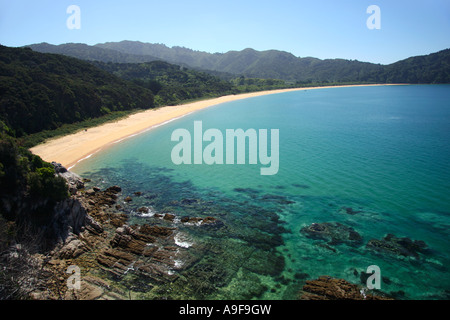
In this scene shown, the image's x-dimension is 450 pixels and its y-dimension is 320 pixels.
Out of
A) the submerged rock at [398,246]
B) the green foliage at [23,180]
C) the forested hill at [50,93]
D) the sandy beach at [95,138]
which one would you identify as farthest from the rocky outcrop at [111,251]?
the forested hill at [50,93]

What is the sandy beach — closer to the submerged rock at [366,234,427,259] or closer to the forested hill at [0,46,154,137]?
the forested hill at [0,46,154,137]

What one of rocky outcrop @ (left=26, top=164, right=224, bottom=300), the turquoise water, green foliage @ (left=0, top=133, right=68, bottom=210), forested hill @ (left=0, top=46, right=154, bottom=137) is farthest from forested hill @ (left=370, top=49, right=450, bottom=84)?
green foliage @ (left=0, top=133, right=68, bottom=210)

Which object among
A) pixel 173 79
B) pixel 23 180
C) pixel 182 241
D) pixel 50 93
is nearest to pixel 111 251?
pixel 182 241

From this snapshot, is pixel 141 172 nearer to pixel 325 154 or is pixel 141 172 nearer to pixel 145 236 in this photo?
pixel 145 236

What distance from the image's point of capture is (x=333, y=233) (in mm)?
18188

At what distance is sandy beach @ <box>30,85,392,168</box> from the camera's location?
34619 mm

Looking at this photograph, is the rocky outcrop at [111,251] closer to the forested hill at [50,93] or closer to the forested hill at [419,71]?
the forested hill at [50,93]

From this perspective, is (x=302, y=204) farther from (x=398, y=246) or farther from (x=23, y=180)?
(x=23, y=180)

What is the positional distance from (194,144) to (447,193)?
102ft

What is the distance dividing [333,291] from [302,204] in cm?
974

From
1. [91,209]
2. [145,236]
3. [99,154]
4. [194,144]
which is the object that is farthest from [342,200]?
[99,154]

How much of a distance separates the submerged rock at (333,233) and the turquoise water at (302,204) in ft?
0.95

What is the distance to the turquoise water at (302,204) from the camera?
14.5 meters
